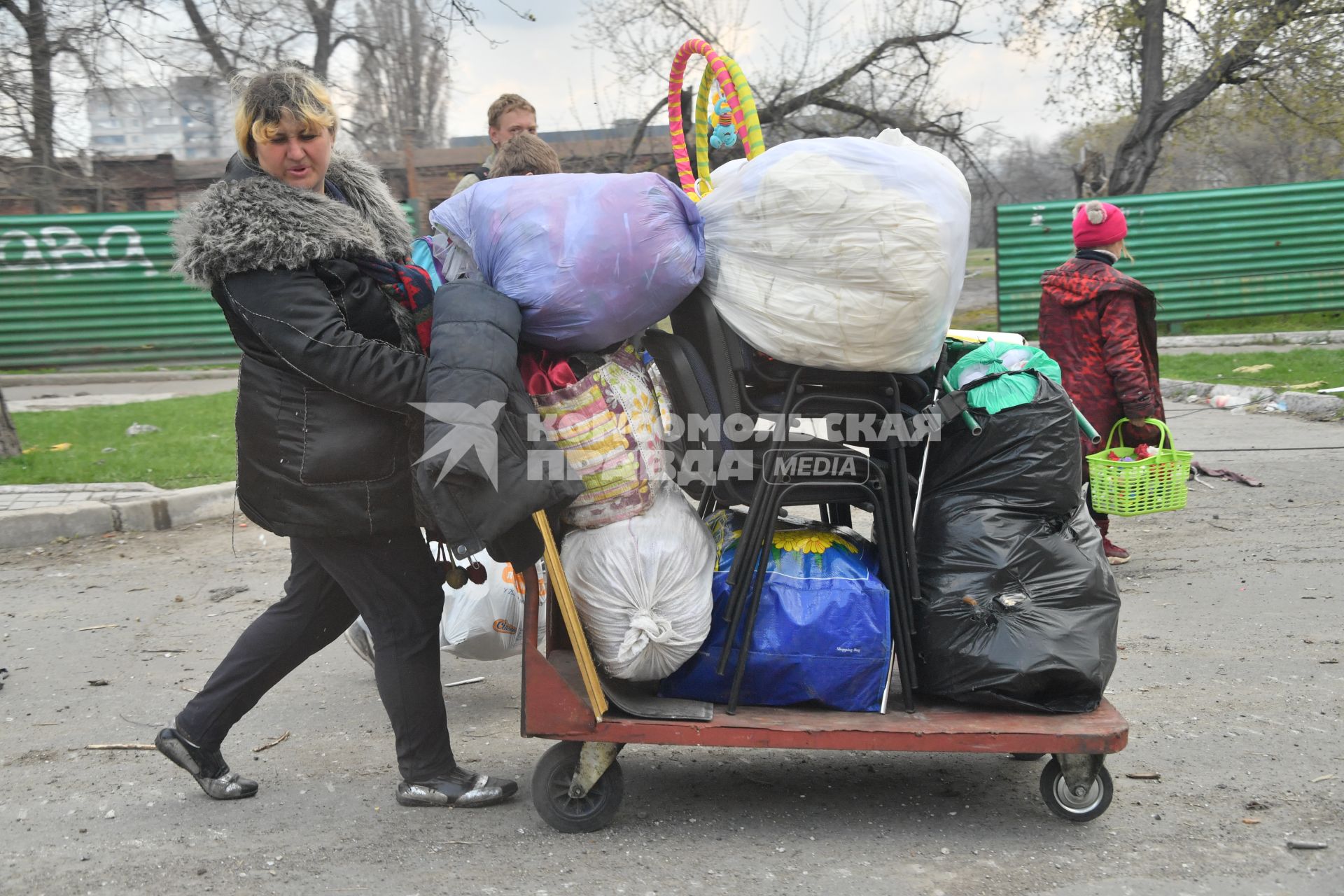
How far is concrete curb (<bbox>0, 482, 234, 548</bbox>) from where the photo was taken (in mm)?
5945

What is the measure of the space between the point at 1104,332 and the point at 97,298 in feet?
43.0

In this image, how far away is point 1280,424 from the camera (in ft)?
26.6

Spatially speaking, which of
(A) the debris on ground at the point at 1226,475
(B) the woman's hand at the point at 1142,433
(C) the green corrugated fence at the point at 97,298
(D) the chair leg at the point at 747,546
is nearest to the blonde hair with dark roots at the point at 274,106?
(D) the chair leg at the point at 747,546

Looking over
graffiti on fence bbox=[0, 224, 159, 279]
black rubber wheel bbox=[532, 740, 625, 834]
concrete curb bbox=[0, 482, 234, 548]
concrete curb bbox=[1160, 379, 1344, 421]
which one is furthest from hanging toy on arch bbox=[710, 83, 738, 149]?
graffiti on fence bbox=[0, 224, 159, 279]

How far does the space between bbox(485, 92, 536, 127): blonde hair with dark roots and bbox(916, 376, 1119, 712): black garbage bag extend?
2622 millimetres

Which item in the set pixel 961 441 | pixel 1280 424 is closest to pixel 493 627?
pixel 961 441

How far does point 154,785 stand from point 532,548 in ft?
4.69

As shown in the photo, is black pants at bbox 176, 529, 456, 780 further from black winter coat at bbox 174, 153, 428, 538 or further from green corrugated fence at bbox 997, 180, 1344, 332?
green corrugated fence at bbox 997, 180, 1344, 332

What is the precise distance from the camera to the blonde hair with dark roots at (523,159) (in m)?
3.47

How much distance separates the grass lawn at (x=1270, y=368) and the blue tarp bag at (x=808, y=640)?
7529 millimetres

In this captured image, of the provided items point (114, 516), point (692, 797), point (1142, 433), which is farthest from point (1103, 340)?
point (114, 516)

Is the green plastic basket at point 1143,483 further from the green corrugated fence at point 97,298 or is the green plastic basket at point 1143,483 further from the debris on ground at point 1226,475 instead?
the green corrugated fence at point 97,298

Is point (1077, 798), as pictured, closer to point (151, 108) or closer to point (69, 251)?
point (151, 108)

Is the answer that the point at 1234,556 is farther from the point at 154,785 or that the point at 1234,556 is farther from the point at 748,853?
the point at 154,785
